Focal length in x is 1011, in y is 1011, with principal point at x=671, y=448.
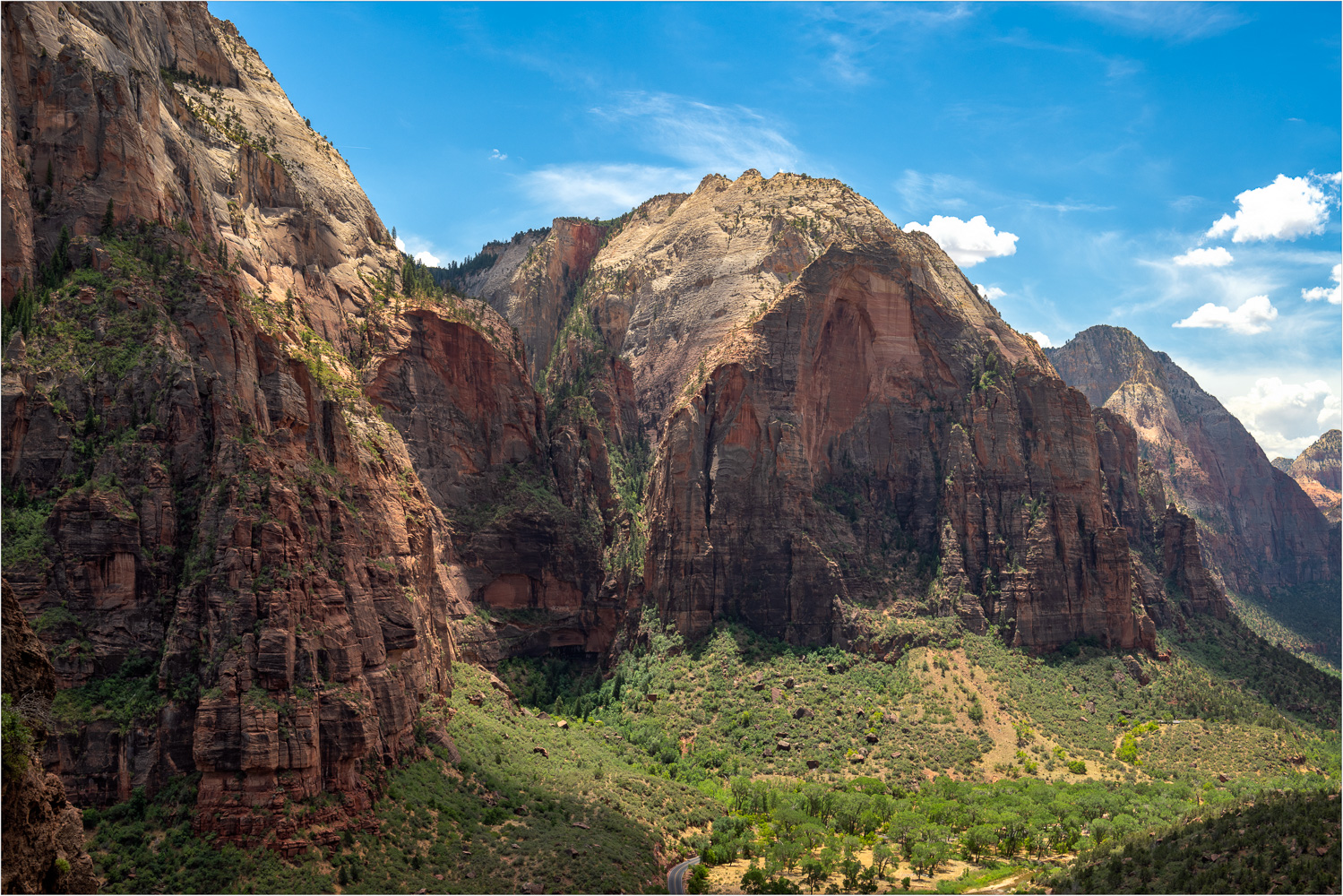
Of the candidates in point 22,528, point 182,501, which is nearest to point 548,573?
point 182,501

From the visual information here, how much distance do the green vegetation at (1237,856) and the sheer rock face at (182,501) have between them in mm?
47724

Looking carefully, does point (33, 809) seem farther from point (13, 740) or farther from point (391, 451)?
point (391, 451)

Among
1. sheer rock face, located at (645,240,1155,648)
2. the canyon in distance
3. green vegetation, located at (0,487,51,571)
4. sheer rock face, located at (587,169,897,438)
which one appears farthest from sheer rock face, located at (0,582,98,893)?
sheer rock face, located at (587,169,897,438)

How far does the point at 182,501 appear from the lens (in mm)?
66688

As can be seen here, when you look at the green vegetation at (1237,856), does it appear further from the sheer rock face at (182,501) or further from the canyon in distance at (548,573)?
the sheer rock face at (182,501)

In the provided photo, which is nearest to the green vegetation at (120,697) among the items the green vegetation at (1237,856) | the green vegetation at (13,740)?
the green vegetation at (13,740)

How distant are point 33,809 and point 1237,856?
55.0 metres

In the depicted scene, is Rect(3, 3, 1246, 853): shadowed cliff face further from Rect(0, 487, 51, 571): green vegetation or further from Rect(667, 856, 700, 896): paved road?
Rect(667, 856, 700, 896): paved road

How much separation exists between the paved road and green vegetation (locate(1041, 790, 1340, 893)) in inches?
1041

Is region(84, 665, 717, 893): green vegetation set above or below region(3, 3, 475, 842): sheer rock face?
below

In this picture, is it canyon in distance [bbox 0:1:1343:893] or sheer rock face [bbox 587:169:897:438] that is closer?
canyon in distance [bbox 0:1:1343:893]

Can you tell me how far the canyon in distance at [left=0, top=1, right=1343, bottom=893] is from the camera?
60.3 m

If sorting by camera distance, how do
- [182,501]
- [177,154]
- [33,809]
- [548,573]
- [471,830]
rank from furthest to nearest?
[548,573], [177,154], [471,830], [182,501], [33,809]

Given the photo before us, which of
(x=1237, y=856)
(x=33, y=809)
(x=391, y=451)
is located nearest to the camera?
(x=33, y=809)
